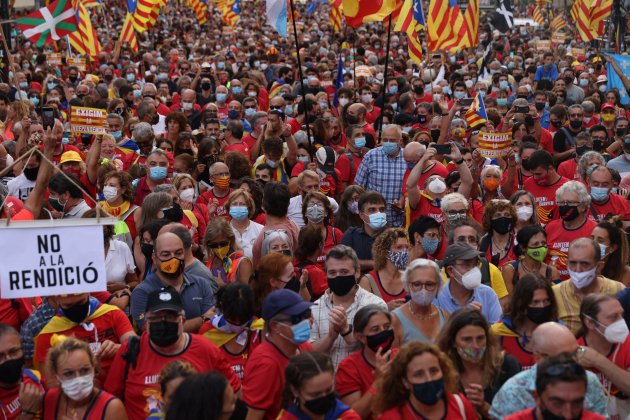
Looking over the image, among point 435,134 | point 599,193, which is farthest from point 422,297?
point 435,134

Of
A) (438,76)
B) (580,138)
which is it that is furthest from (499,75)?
(580,138)

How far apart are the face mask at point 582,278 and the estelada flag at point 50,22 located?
1134 centimetres

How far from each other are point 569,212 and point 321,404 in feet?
12.2

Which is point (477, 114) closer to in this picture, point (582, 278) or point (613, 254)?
point (613, 254)

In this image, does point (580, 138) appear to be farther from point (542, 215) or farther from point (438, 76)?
point (438, 76)

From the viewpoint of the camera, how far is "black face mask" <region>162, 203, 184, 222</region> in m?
7.85

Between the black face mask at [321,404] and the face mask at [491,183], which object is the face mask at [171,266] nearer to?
the black face mask at [321,404]

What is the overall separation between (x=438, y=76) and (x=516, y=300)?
14.4m

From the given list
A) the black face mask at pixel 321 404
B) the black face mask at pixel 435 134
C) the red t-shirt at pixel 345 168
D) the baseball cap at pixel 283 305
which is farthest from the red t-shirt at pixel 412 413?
the black face mask at pixel 435 134

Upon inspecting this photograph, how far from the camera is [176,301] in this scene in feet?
17.7

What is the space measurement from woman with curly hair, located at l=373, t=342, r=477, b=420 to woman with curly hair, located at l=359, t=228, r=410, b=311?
180 centimetres

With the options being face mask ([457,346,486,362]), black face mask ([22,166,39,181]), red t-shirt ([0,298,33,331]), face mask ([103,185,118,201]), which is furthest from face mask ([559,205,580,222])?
black face mask ([22,166,39,181])

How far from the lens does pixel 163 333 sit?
524cm

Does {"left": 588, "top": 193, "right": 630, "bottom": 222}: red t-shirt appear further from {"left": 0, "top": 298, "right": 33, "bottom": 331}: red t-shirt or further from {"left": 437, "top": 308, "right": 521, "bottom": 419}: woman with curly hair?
{"left": 0, "top": 298, "right": 33, "bottom": 331}: red t-shirt
